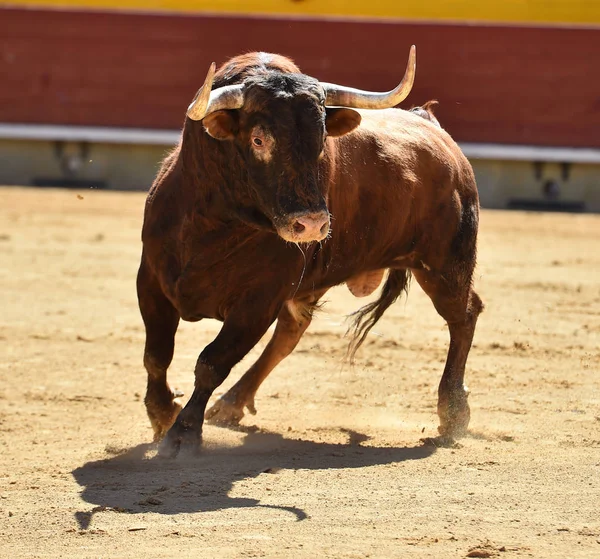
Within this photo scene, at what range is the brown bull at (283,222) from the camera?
137 inches

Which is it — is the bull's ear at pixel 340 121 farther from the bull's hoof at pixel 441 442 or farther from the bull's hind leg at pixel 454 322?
the bull's hoof at pixel 441 442

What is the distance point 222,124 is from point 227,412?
4.32 ft

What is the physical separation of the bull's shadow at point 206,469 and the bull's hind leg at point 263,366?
0.64 feet

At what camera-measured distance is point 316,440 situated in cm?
418

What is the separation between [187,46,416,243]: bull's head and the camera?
3393 millimetres

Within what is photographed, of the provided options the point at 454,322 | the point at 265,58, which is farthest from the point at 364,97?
the point at 454,322

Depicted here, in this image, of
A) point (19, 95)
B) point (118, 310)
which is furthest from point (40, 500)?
point (19, 95)

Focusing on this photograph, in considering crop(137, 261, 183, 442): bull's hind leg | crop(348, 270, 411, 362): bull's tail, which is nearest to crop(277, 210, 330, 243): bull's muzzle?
crop(137, 261, 183, 442): bull's hind leg

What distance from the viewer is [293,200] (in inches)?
134

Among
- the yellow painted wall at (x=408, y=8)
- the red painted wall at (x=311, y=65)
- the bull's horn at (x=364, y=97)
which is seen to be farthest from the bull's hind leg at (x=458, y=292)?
the yellow painted wall at (x=408, y=8)

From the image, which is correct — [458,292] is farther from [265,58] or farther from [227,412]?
[265,58]

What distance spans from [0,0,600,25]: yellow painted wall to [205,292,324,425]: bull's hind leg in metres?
9.37

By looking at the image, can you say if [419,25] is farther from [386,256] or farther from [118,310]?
[386,256]

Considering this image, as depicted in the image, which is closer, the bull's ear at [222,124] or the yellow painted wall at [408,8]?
the bull's ear at [222,124]
